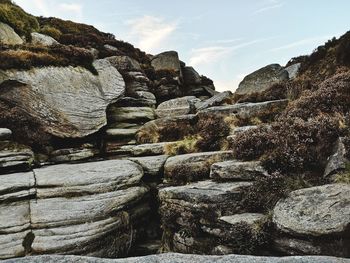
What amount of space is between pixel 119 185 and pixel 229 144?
4.89 m

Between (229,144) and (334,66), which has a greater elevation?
(334,66)

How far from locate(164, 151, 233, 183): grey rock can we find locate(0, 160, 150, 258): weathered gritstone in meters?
1.41

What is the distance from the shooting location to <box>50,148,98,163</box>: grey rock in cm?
1494

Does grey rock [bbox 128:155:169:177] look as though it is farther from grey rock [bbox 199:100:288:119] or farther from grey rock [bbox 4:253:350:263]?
grey rock [bbox 4:253:350:263]

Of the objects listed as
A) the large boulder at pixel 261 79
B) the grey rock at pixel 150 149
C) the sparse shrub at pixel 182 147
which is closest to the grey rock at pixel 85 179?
the sparse shrub at pixel 182 147

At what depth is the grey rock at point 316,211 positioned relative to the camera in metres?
6.66

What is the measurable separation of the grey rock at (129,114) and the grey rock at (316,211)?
13.3m

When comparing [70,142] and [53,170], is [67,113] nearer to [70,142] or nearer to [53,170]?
[70,142]

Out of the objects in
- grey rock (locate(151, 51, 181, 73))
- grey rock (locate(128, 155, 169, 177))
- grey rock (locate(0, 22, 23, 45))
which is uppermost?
grey rock (locate(0, 22, 23, 45))

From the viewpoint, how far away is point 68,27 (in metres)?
32.7

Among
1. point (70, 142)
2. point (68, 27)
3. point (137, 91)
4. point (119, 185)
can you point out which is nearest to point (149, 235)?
point (119, 185)

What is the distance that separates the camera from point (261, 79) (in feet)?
73.6

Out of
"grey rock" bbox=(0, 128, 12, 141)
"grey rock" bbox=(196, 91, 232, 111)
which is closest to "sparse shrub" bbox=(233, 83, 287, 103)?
"grey rock" bbox=(196, 91, 232, 111)

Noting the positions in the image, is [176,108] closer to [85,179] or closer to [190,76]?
[85,179]
